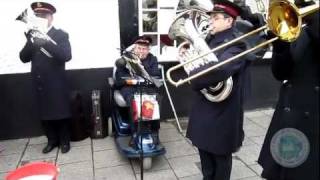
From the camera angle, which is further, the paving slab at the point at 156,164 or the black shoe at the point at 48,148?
the black shoe at the point at 48,148

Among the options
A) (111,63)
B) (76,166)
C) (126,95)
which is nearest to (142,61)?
(126,95)

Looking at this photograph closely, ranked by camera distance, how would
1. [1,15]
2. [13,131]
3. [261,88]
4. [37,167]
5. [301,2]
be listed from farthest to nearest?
[261,88] → [13,131] → [1,15] → [37,167] → [301,2]

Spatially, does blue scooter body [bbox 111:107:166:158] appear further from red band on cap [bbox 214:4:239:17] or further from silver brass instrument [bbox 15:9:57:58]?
red band on cap [bbox 214:4:239:17]

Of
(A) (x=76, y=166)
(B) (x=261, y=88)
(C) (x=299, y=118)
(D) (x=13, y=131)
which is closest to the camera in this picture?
(C) (x=299, y=118)

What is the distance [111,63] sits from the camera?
538 cm

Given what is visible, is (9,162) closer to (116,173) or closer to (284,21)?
(116,173)

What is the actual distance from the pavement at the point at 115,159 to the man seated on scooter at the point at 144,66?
465 mm

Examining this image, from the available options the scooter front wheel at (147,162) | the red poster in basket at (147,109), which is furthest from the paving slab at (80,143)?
the red poster in basket at (147,109)

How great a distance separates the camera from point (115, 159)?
14.8 feet

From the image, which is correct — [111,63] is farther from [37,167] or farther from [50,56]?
[37,167]

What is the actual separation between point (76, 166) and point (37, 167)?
55.3 inches

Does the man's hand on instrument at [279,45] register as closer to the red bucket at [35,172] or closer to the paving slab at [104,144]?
the red bucket at [35,172]

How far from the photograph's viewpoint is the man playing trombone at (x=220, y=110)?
268 cm

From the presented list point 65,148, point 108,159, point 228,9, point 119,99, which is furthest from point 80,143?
point 228,9
